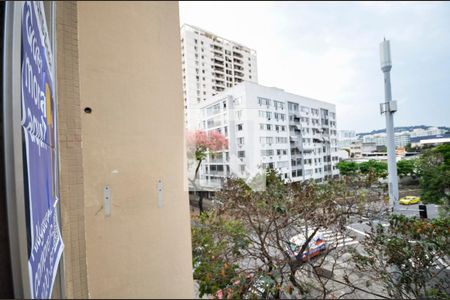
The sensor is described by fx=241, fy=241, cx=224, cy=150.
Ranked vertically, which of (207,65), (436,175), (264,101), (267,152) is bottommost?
(436,175)

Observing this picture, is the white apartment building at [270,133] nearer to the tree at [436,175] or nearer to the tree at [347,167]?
the tree at [347,167]

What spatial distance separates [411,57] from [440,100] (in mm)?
280

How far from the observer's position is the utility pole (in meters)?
1.34

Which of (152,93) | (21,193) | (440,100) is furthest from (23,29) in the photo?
(440,100)

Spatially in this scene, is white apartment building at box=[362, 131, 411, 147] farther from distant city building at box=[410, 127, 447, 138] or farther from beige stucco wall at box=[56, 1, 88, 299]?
beige stucco wall at box=[56, 1, 88, 299]

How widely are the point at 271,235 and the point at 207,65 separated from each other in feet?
4.09

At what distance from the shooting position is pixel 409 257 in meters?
1.25

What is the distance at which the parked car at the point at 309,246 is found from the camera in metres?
1.43

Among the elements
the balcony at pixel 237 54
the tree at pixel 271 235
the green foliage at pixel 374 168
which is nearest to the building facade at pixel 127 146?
the tree at pixel 271 235

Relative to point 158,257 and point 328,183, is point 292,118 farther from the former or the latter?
point 158,257

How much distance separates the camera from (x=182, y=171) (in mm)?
1662

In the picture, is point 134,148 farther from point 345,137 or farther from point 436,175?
point 436,175

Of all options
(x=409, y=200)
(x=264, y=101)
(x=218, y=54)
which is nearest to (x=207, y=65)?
(x=218, y=54)

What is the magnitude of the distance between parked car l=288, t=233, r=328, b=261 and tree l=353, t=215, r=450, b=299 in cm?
18
